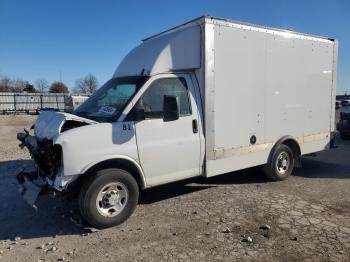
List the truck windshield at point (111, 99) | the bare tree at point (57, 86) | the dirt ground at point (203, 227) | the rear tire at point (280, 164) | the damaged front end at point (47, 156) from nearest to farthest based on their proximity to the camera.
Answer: the dirt ground at point (203, 227) → the damaged front end at point (47, 156) → the truck windshield at point (111, 99) → the rear tire at point (280, 164) → the bare tree at point (57, 86)

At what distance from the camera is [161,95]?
209 inches

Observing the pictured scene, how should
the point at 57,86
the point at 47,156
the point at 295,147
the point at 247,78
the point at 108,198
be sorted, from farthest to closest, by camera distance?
the point at 57,86 → the point at 295,147 → the point at 247,78 → the point at 108,198 → the point at 47,156

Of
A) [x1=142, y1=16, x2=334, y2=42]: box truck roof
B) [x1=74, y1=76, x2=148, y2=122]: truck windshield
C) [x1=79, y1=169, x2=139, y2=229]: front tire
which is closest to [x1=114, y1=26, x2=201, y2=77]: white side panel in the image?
[x1=142, y1=16, x2=334, y2=42]: box truck roof

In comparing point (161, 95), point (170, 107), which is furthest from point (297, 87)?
point (170, 107)

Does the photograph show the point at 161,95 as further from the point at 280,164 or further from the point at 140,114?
the point at 280,164

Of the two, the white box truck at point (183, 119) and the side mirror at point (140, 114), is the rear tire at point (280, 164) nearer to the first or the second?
the white box truck at point (183, 119)

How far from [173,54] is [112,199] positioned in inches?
100.0

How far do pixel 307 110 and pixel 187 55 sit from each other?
3.37 meters

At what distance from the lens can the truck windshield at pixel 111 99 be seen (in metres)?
5.05

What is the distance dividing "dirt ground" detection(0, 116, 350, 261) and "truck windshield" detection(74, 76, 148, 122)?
5.41 ft

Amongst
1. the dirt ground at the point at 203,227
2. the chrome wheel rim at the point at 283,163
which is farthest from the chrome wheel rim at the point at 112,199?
the chrome wheel rim at the point at 283,163

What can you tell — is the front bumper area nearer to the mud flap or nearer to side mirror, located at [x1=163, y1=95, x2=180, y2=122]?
the mud flap

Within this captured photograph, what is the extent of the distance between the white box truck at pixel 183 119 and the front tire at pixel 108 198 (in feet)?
0.05

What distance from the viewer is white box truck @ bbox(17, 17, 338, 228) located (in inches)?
185
